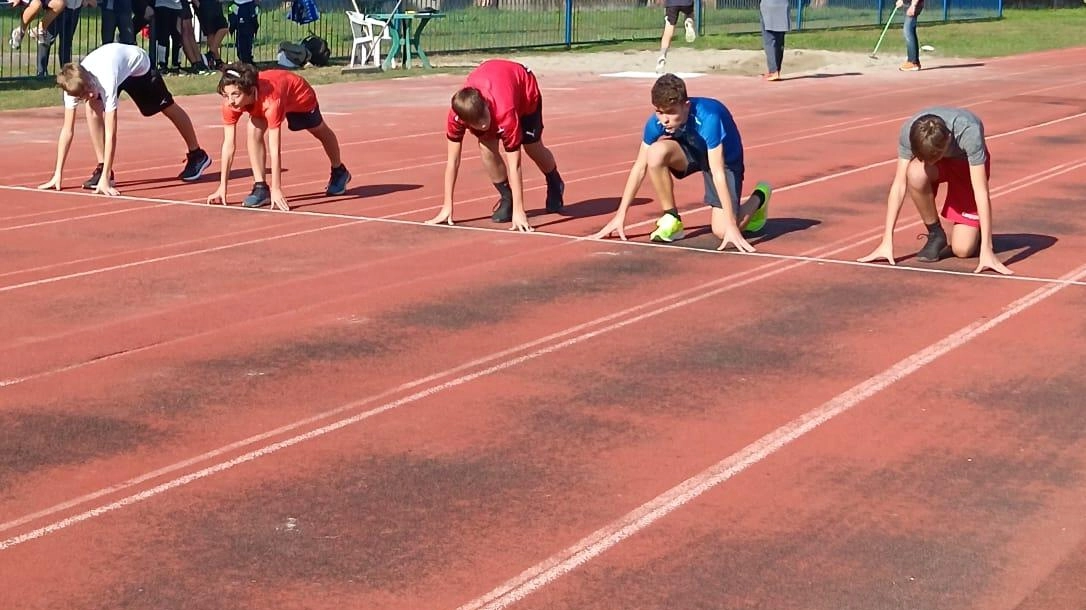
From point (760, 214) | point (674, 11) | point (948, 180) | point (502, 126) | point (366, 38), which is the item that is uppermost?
point (674, 11)

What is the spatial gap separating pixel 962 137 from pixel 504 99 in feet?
9.65

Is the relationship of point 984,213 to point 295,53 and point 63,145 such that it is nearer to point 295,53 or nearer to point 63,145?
point 63,145

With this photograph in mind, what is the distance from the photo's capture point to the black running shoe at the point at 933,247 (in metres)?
10.4

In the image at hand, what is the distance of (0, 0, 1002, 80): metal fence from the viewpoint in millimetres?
29031

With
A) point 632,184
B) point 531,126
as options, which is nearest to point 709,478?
point 632,184

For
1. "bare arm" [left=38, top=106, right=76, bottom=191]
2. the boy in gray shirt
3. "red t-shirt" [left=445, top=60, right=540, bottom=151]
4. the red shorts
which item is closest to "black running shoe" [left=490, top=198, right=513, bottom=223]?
"red t-shirt" [left=445, top=60, right=540, bottom=151]

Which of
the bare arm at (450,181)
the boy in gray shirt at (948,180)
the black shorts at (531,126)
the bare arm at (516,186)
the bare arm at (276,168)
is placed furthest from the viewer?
the bare arm at (276,168)

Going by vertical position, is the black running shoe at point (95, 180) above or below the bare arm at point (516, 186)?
below

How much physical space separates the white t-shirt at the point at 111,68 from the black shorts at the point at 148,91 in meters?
0.14

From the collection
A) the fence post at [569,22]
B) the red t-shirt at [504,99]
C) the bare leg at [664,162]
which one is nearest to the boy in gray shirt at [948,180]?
the bare leg at [664,162]

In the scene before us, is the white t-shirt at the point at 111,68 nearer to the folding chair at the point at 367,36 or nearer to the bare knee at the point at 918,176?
the bare knee at the point at 918,176

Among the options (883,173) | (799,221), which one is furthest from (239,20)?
(799,221)

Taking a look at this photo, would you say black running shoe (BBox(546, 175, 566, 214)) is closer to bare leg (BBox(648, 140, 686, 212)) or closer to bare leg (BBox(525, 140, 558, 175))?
bare leg (BBox(525, 140, 558, 175))

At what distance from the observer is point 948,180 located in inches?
404
